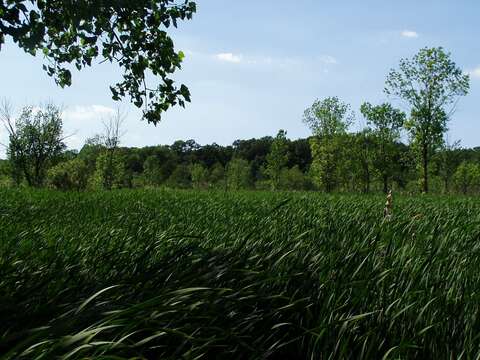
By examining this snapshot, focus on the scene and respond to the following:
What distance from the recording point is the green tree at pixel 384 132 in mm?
42000

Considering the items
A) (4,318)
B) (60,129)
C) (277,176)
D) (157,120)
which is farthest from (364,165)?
(4,318)

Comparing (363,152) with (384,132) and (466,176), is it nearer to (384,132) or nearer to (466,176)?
(384,132)

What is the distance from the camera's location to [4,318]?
6.28 feet

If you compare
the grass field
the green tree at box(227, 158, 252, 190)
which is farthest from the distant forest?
the grass field

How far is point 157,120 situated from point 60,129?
143 feet

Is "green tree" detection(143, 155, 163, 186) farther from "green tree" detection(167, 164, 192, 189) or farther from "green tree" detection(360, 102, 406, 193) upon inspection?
"green tree" detection(360, 102, 406, 193)

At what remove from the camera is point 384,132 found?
140 feet

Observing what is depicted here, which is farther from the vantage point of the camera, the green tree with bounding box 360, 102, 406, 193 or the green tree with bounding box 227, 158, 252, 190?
the green tree with bounding box 227, 158, 252, 190

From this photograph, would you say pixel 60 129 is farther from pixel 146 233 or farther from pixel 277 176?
pixel 146 233

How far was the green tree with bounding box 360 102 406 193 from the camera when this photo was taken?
42000 millimetres

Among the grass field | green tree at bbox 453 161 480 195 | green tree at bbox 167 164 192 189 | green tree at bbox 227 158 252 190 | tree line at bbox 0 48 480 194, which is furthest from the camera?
green tree at bbox 167 164 192 189

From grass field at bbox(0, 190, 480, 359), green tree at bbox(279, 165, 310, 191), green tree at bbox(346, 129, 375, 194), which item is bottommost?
green tree at bbox(279, 165, 310, 191)

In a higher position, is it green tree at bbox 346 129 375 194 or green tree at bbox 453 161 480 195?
green tree at bbox 346 129 375 194

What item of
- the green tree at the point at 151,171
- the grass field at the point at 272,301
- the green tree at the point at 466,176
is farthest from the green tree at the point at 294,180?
the grass field at the point at 272,301
